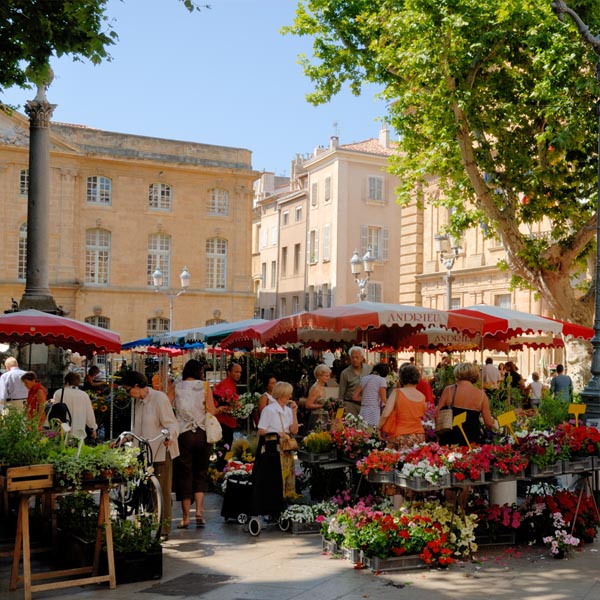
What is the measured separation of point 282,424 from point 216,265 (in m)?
38.5

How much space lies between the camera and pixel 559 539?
26.0 ft

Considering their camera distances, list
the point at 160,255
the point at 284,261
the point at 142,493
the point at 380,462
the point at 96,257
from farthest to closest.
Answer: the point at 284,261 < the point at 160,255 < the point at 96,257 < the point at 142,493 < the point at 380,462

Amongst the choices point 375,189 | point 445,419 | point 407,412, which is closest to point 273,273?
point 375,189

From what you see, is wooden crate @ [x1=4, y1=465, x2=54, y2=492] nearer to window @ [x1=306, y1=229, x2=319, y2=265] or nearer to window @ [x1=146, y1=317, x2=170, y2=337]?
window @ [x1=146, y1=317, x2=170, y2=337]

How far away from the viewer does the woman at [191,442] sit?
31.1 ft

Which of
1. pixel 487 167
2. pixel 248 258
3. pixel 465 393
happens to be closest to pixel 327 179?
pixel 248 258

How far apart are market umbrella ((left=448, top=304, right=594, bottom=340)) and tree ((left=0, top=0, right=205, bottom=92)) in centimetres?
701

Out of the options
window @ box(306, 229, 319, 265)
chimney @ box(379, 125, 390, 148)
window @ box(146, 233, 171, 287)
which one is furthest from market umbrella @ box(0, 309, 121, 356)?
chimney @ box(379, 125, 390, 148)

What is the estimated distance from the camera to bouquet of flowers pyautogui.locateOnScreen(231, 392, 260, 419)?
13.7 metres

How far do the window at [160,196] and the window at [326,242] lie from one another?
Result: 10293 mm

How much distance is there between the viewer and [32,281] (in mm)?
17797

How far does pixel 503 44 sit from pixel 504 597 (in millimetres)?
13312

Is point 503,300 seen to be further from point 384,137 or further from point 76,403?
point 384,137

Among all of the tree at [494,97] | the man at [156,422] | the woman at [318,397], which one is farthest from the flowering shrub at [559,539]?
the tree at [494,97]
